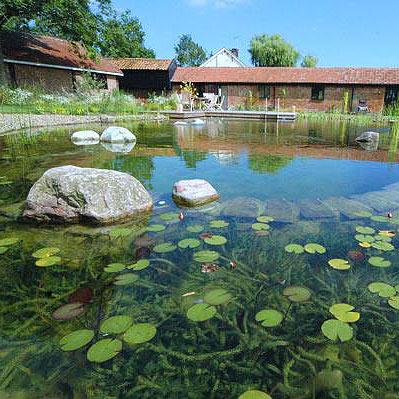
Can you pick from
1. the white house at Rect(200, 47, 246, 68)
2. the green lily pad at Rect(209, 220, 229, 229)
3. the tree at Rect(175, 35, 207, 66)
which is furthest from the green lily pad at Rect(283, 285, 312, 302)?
the tree at Rect(175, 35, 207, 66)

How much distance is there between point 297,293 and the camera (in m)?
2.22

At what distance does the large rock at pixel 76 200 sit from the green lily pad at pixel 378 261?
2335 millimetres

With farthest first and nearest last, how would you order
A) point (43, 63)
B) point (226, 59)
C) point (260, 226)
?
point (226, 59), point (43, 63), point (260, 226)

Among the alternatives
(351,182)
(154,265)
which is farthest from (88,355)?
(351,182)

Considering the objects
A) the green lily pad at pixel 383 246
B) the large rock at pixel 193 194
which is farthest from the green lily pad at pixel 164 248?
the green lily pad at pixel 383 246

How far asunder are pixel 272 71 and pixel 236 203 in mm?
27229

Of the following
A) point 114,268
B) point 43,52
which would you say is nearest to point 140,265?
point 114,268

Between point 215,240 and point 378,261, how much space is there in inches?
52.6

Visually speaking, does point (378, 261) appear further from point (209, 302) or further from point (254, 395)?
point (254, 395)

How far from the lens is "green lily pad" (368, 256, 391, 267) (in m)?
2.56

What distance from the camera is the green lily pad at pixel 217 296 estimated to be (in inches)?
84.2

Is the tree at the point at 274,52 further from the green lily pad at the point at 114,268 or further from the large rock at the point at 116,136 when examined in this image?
the green lily pad at the point at 114,268

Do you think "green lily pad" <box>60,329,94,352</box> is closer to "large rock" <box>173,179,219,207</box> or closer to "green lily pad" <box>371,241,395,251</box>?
"large rock" <box>173,179,219,207</box>

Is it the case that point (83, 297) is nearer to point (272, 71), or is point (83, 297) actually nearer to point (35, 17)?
point (35, 17)
